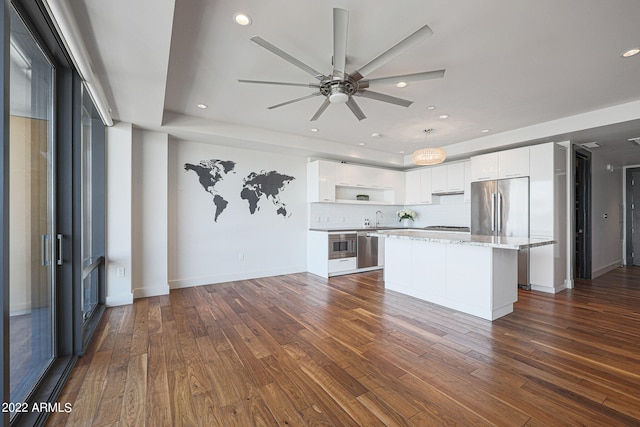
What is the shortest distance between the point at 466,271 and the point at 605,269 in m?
4.73

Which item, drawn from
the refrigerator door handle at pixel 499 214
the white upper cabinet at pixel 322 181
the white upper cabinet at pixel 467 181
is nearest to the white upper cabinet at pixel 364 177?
the white upper cabinet at pixel 322 181

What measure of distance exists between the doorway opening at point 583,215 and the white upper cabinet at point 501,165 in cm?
140

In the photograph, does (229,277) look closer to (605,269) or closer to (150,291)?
(150,291)

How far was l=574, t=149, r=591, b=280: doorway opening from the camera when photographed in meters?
4.95

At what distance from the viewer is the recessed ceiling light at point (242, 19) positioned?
1.94 m

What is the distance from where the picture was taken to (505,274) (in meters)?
3.15

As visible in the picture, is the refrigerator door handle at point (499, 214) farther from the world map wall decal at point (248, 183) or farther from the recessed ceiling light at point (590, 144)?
the world map wall decal at point (248, 183)

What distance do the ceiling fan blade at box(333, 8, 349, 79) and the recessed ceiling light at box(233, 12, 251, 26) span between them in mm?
698

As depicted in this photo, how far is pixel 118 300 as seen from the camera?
140 inches

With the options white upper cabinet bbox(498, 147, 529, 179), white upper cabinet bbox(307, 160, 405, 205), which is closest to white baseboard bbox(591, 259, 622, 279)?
white upper cabinet bbox(498, 147, 529, 179)

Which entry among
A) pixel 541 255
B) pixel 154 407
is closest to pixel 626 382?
pixel 541 255

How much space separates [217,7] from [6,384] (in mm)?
2343

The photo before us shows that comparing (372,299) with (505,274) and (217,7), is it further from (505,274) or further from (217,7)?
(217,7)

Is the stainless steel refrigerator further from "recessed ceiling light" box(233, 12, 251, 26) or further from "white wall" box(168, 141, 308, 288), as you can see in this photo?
"recessed ceiling light" box(233, 12, 251, 26)
